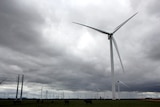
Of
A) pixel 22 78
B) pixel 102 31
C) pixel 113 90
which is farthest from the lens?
pixel 22 78

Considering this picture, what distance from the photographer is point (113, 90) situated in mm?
95688

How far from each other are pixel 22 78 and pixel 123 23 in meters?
110

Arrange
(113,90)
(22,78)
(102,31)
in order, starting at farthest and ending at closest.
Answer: (22,78) → (102,31) → (113,90)

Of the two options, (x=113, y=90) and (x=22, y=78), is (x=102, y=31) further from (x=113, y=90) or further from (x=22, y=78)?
(x=22, y=78)

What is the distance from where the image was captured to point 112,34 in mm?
103500


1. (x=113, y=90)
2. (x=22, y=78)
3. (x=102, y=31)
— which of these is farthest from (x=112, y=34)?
(x=22, y=78)

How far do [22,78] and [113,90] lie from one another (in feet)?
341

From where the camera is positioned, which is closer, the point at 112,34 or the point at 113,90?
the point at 113,90

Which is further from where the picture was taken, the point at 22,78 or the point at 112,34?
the point at 22,78

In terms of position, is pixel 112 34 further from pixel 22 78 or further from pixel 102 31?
pixel 22 78

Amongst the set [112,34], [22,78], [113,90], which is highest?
[112,34]

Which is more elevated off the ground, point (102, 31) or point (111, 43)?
point (102, 31)

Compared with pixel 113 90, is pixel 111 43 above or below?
above

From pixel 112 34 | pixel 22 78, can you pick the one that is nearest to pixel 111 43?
pixel 112 34
